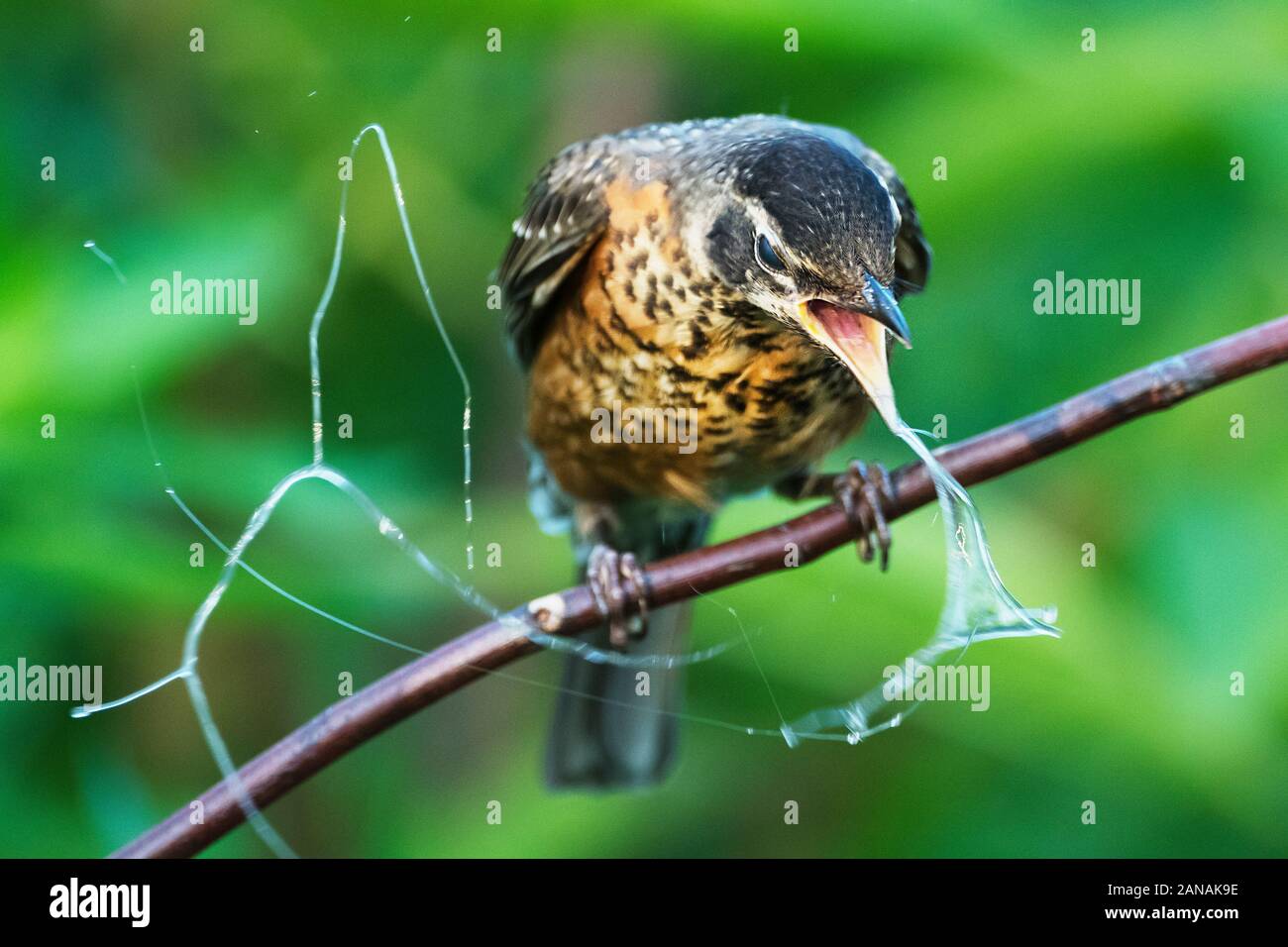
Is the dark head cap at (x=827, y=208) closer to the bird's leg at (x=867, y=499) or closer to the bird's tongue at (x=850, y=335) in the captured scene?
the bird's tongue at (x=850, y=335)

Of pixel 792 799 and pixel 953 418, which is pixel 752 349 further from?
pixel 792 799

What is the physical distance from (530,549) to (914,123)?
1.29m

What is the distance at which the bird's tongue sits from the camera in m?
2.30

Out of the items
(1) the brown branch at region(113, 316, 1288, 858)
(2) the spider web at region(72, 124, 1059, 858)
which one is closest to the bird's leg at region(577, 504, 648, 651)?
(2) the spider web at region(72, 124, 1059, 858)

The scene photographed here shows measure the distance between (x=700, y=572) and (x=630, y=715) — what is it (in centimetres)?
150

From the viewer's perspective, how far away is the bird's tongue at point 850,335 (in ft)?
7.56

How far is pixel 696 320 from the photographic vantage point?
106 inches

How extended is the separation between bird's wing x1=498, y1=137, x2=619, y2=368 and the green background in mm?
271

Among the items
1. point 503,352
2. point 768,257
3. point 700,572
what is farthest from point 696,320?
point 503,352

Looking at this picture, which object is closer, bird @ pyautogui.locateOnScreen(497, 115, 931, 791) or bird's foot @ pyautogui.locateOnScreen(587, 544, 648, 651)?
bird @ pyautogui.locateOnScreen(497, 115, 931, 791)

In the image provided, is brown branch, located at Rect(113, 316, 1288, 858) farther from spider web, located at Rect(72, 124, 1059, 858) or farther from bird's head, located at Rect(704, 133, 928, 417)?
bird's head, located at Rect(704, 133, 928, 417)

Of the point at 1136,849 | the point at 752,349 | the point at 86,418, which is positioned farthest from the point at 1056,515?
the point at 86,418

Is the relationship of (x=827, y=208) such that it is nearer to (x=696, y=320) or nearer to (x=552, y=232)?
(x=696, y=320)

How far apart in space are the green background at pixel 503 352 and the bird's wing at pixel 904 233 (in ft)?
0.62
